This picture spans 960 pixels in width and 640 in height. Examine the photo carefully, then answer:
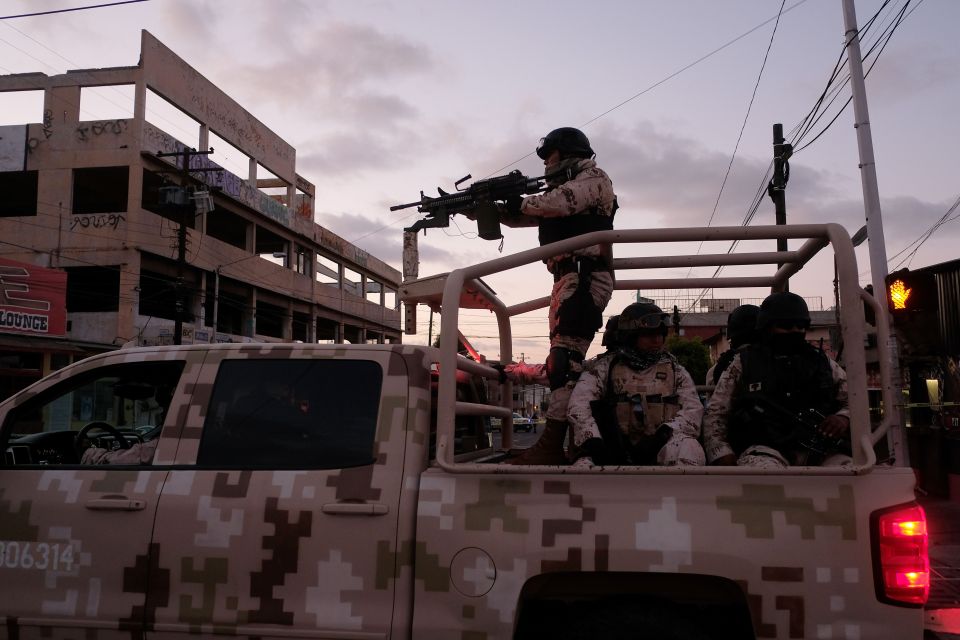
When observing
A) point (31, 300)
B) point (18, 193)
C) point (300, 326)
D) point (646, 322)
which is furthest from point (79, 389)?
point (300, 326)

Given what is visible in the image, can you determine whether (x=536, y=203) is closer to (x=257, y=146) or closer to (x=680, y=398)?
(x=680, y=398)

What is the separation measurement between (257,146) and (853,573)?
125 feet

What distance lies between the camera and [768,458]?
313 cm

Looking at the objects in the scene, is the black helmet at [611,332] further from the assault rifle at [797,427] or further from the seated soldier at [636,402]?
the assault rifle at [797,427]

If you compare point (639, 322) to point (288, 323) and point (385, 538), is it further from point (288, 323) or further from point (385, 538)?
point (288, 323)

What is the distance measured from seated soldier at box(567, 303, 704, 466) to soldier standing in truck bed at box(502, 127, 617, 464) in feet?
0.74

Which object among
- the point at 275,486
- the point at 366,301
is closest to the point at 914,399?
the point at 275,486

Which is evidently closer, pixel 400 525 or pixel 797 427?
pixel 400 525

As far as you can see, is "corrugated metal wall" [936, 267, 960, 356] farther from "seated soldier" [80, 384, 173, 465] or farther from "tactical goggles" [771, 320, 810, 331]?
"seated soldier" [80, 384, 173, 465]

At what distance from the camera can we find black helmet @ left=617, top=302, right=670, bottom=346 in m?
3.68

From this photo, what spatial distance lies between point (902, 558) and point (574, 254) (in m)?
2.17

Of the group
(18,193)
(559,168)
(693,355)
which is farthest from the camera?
(693,355)

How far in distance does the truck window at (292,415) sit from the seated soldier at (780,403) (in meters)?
1.62

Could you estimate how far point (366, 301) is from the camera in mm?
50375
